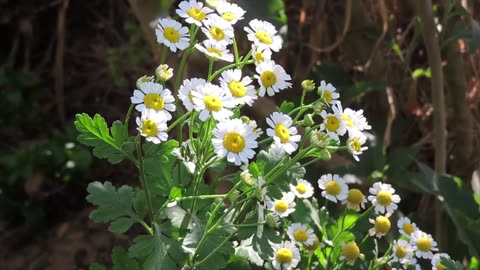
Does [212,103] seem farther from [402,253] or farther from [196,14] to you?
[402,253]

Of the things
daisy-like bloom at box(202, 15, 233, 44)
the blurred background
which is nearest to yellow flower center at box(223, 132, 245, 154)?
daisy-like bloom at box(202, 15, 233, 44)

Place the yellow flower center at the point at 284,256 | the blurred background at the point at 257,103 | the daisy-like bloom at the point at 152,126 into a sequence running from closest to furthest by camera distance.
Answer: the daisy-like bloom at the point at 152,126, the yellow flower center at the point at 284,256, the blurred background at the point at 257,103

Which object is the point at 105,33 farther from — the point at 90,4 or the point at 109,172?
the point at 109,172

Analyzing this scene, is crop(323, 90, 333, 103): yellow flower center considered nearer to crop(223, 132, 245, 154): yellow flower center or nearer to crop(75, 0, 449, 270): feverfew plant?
crop(75, 0, 449, 270): feverfew plant

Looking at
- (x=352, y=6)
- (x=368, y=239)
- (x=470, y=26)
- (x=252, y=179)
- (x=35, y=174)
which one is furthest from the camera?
(x=35, y=174)

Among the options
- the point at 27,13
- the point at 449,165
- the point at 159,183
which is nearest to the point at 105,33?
the point at 27,13

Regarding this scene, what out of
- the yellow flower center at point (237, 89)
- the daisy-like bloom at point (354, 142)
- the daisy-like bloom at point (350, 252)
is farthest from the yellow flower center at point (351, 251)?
the yellow flower center at point (237, 89)

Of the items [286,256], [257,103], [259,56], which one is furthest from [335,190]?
[257,103]

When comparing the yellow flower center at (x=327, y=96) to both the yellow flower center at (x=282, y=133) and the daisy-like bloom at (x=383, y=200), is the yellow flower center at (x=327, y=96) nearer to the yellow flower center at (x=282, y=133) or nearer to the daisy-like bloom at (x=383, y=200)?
the yellow flower center at (x=282, y=133)
